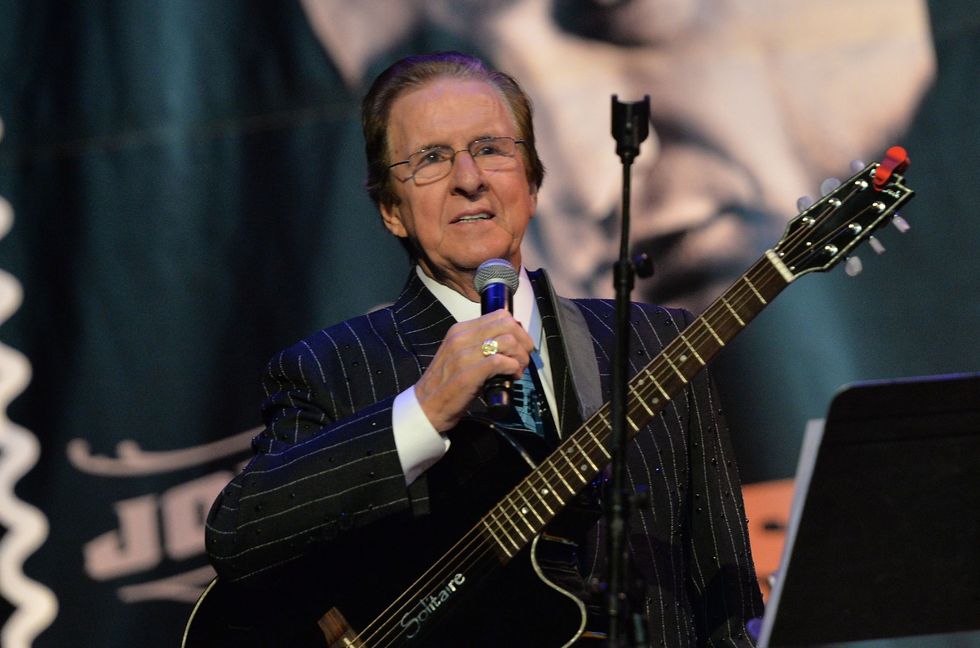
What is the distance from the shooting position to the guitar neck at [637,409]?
2418 millimetres

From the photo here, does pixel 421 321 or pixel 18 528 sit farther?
pixel 18 528

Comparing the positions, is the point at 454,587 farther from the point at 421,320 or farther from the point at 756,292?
the point at 756,292

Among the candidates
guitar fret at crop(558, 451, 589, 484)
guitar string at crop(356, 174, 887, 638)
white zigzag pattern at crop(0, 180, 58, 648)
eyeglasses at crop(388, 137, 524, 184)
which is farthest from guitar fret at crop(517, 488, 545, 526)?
white zigzag pattern at crop(0, 180, 58, 648)

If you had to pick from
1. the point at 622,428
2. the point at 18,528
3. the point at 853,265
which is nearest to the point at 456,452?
the point at 622,428

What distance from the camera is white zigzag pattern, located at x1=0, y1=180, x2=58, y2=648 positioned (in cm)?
365

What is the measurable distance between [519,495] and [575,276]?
1.49m

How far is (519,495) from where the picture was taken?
2.48 metres

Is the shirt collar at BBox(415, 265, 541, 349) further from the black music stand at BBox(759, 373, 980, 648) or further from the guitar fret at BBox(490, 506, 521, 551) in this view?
the black music stand at BBox(759, 373, 980, 648)

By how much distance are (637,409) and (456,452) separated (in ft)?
1.25

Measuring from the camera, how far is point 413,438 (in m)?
2.44

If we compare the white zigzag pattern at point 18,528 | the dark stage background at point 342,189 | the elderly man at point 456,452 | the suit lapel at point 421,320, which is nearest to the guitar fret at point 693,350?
the elderly man at point 456,452

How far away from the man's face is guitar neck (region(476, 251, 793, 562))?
54cm

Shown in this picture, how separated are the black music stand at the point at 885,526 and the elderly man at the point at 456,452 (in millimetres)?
379

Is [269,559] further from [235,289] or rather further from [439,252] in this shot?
[235,289]
